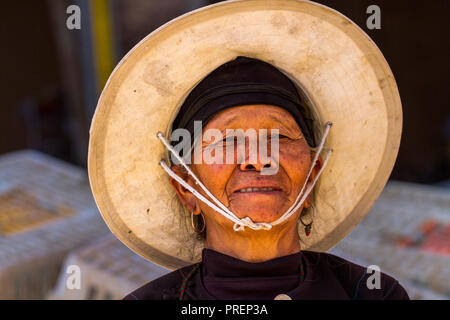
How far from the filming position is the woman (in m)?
1.32

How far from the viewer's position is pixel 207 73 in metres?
1.43

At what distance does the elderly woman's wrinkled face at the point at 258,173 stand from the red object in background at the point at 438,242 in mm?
1802

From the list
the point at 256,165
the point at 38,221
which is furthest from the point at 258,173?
the point at 38,221

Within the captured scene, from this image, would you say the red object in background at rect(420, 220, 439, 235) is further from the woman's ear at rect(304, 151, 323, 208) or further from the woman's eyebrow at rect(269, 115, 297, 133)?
the woman's eyebrow at rect(269, 115, 297, 133)

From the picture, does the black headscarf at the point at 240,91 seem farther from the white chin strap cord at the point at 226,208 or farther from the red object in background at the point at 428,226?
the red object in background at the point at 428,226

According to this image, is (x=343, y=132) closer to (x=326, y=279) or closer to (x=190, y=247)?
(x=326, y=279)

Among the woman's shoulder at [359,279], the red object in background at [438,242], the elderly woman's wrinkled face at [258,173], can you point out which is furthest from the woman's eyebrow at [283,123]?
the red object in background at [438,242]

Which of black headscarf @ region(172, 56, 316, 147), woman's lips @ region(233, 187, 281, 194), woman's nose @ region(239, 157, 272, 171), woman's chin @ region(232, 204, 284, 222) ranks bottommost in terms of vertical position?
woman's chin @ region(232, 204, 284, 222)

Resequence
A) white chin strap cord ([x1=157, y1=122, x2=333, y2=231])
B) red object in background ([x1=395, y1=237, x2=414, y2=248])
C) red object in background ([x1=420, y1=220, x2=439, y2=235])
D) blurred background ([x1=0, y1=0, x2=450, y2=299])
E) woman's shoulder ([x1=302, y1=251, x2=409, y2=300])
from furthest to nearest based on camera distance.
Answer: red object in background ([x1=420, y1=220, x2=439, y2=235]) < red object in background ([x1=395, y1=237, x2=414, y2=248]) < blurred background ([x1=0, y1=0, x2=450, y2=299]) < woman's shoulder ([x1=302, y1=251, x2=409, y2=300]) < white chin strap cord ([x1=157, y1=122, x2=333, y2=231])

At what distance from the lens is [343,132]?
158 cm

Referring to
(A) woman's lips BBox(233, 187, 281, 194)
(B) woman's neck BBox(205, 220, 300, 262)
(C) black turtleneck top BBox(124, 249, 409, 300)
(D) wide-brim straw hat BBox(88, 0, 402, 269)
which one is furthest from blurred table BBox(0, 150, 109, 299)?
(A) woman's lips BBox(233, 187, 281, 194)

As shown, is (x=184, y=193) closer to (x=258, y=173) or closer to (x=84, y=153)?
(x=258, y=173)
